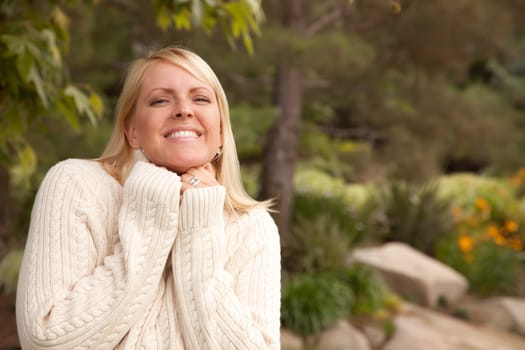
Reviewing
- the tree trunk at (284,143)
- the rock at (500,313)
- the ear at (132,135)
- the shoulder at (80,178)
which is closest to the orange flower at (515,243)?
the rock at (500,313)

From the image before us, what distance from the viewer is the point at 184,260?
1.60 metres

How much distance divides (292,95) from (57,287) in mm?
6074

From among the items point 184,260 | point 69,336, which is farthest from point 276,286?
point 69,336

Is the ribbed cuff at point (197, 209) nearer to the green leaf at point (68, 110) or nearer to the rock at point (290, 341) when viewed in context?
the green leaf at point (68, 110)

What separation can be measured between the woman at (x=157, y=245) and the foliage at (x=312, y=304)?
3.90 meters

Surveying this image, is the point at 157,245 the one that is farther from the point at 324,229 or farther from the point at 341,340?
the point at 324,229

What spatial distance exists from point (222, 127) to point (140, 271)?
535mm

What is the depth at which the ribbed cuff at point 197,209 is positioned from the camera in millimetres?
1628

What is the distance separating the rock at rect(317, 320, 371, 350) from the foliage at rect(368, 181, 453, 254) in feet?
10.7

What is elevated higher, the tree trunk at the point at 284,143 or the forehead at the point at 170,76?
the forehead at the point at 170,76

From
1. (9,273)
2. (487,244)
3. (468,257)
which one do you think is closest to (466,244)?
(468,257)

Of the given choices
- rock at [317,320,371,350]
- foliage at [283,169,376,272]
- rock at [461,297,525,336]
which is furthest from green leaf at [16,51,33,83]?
rock at [461,297,525,336]

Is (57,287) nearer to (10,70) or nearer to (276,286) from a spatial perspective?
(276,286)

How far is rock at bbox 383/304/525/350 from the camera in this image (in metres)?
5.79
